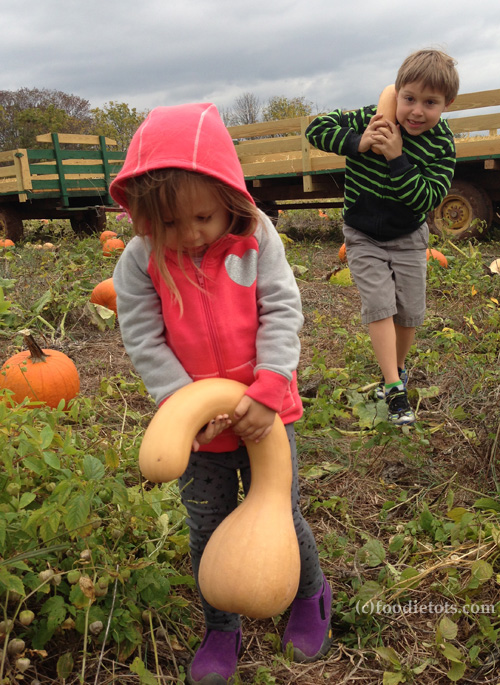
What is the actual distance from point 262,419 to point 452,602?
0.91m

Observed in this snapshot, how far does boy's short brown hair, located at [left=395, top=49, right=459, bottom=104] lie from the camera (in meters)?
2.73

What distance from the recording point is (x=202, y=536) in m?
1.72

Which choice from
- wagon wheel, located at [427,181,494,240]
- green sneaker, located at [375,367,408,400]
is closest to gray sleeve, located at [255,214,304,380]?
green sneaker, located at [375,367,408,400]

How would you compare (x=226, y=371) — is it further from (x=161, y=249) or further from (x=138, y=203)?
(x=138, y=203)

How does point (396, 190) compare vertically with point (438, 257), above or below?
above

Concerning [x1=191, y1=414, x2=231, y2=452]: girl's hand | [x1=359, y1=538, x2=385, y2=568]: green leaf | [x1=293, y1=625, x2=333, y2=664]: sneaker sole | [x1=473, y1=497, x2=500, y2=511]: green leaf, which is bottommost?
[x1=293, y1=625, x2=333, y2=664]: sneaker sole

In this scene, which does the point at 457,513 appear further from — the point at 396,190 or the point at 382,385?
the point at 396,190

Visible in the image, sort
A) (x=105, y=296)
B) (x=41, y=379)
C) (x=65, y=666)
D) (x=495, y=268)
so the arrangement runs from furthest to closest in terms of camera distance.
→ (x=495, y=268) < (x=105, y=296) < (x=41, y=379) < (x=65, y=666)

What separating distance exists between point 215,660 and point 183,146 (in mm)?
1398

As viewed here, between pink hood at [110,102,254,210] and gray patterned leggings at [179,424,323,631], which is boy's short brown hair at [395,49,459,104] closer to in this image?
pink hood at [110,102,254,210]

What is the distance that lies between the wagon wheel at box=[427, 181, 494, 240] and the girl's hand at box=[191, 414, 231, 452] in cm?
624

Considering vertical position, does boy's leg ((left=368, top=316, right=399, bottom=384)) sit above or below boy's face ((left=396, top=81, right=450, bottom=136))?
below

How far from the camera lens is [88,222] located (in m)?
11.0

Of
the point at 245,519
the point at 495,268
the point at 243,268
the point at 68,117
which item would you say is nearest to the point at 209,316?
the point at 243,268
